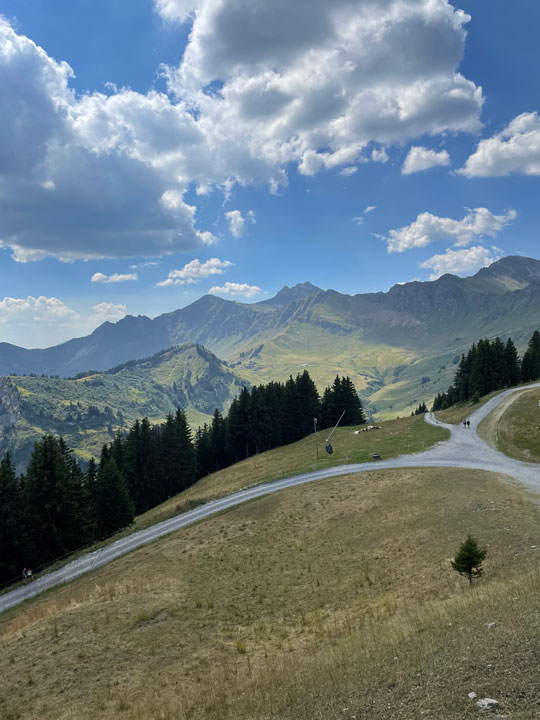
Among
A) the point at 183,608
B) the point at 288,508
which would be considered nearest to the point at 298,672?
the point at 183,608

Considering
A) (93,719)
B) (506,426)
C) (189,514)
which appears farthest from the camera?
(506,426)

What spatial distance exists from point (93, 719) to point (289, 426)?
8894 cm

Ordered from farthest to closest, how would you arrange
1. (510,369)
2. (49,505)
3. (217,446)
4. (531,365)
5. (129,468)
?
(531,365)
(217,446)
(510,369)
(129,468)
(49,505)

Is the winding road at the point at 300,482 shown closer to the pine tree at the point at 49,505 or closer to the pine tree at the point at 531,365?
the pine tree at the point at 49,505

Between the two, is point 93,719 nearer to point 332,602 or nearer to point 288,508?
point 332,602

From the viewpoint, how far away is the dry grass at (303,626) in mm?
10547

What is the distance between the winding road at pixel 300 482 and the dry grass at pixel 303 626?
474 centimetres

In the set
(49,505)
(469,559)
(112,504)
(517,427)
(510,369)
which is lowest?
(112,504)

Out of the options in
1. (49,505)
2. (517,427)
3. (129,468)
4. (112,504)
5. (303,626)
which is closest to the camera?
(303,626)

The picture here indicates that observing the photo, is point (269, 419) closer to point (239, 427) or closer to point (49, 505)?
point (239, 427)

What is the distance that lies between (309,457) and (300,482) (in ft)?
63.5

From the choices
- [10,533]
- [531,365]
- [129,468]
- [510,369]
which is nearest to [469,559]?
[10,533]

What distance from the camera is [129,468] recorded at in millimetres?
79562

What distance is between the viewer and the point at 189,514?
149 ft
